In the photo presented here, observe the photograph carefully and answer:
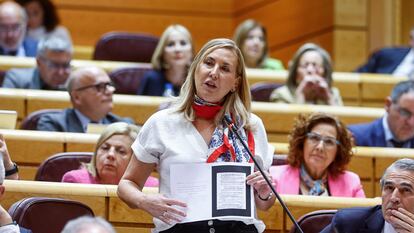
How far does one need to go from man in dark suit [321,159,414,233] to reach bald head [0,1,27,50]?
3.77 m

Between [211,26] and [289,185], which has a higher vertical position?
[211,26]

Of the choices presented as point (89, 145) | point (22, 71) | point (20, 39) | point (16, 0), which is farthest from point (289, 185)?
point (16, 0)

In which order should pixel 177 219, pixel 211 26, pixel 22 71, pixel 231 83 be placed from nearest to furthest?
pixel 177 219 → pixel 231 83 → pixel 22 71 → pixel 211 26

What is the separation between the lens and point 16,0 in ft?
25.6

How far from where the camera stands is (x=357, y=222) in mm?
3756

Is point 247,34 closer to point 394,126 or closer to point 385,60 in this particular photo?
point 385,60

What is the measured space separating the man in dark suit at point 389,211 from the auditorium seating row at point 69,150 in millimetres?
1353

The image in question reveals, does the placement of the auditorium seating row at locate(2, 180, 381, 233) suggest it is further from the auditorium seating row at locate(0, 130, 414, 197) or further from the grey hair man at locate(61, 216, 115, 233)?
the grey hair man at locate(61, 216, 115, 233)

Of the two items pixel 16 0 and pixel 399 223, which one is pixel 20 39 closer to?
pixel 16 0

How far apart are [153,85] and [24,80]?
761 mm

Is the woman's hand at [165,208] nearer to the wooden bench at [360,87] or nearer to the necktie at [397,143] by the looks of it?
the necktie at [397,143]

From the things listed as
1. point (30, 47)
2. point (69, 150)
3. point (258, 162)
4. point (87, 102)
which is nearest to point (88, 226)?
point (258, 162)

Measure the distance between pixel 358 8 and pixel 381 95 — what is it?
1512 mm

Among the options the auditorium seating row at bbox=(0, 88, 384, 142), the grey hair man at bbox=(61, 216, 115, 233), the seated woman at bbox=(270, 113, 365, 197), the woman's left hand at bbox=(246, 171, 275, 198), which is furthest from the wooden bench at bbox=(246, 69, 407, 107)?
the grey hair man at bbox=(61, 216, 115, 233)
